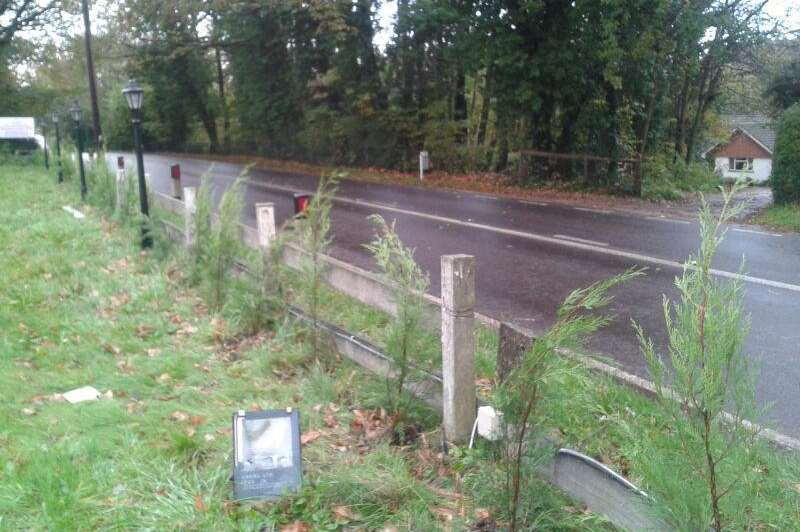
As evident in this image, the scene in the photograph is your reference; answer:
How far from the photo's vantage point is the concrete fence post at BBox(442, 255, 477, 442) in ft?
13.2

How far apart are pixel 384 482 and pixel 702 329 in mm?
1926

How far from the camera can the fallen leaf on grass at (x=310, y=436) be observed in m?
4.46

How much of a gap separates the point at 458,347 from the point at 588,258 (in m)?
→ 7.20

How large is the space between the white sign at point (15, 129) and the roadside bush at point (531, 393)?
36861 millimetres

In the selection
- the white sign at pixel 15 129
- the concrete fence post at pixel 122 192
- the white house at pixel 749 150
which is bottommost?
the white house at pixel 749 150

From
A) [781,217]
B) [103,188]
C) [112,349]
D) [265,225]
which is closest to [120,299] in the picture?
[112,349]

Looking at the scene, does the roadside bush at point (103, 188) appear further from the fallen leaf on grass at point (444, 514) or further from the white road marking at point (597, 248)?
the fallen leaf on grass at point (444, 514)

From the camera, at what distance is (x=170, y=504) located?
12.1 ft

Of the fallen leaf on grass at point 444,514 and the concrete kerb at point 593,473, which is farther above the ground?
the concrete kerb at point 593,473

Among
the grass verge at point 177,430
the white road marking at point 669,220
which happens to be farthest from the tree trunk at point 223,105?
the grass verge at point 177,430

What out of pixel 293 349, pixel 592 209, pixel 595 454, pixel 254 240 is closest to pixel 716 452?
pixel 595 454

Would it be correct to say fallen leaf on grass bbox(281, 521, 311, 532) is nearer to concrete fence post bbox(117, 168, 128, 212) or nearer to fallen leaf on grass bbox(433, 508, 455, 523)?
fallen leaf on grass bbox(433, 508, 455, 523)

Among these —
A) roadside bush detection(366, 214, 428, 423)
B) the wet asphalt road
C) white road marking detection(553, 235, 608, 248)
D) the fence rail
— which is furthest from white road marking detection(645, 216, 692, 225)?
roadside bush detection(366, 214, 428, 423)

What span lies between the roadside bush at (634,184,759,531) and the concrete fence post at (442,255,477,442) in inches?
60.4
